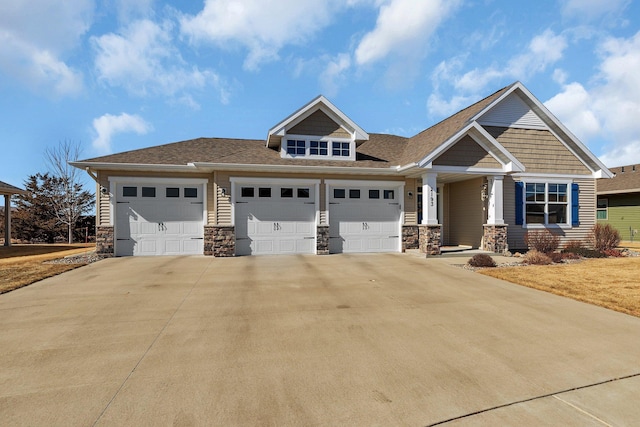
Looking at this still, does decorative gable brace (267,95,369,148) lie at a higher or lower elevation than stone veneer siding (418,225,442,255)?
higher

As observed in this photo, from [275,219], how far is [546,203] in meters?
11.5

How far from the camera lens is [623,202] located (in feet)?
67.2

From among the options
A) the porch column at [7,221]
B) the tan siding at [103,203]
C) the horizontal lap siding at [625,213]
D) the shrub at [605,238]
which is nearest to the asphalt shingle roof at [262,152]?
the tan siding at [103,203]

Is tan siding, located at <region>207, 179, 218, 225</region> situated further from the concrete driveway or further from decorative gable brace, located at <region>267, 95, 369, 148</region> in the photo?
the concrete driveway

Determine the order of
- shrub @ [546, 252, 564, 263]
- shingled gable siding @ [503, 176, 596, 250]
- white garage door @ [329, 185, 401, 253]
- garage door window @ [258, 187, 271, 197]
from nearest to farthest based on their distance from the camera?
1. shrub @ [546, 252, 564, 263]
2. garage door window @ [258, 187, 271, 197]
3. white garage door @ [329, 185, 401, 253]
4. shingled gable siding @ [503, 176, 596, 250]

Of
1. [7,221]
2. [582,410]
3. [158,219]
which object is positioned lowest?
[582,410]

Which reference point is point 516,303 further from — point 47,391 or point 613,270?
point 47,391

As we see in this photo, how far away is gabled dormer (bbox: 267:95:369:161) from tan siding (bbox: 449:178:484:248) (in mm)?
5169

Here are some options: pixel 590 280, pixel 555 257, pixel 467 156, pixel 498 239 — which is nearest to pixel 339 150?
pixel 467 156

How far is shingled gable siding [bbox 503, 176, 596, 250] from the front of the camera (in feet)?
42.9

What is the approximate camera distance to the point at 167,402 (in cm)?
280

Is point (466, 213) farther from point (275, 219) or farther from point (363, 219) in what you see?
point (275, 219)

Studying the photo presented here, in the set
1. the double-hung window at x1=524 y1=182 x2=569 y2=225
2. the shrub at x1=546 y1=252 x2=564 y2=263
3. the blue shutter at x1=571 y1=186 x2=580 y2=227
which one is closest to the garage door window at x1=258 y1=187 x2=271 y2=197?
the shrub at x1=546 y1=252 x2=564 y2=263

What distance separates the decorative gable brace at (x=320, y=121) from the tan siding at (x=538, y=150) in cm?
576
